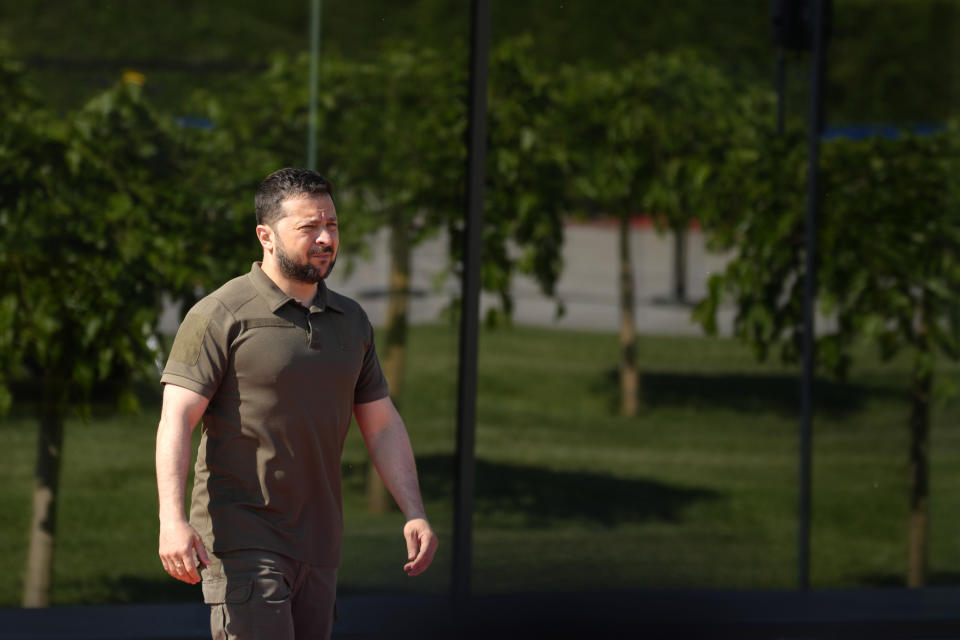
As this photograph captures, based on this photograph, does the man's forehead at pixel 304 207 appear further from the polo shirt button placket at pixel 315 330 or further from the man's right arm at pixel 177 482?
the man's right arm at pixel 177 482

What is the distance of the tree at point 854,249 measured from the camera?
19.3 ft

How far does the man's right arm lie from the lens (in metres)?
2.62

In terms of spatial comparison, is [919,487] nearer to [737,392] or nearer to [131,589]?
[737,392]

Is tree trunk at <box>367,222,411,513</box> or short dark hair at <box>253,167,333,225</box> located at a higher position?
short dark hair at <box>253,167,333,225</box>

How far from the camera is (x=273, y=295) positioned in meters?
2.83

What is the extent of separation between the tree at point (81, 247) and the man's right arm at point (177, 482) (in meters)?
2.62

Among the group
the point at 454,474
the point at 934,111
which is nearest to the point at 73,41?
the point at 454,474

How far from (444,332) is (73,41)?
1774 mm

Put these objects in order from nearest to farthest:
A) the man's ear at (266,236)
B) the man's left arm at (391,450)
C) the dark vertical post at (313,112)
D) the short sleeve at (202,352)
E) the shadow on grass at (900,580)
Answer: the short sleeve at (202,352)
the man's ear at (266,236)
the man's left arm at (391,450)
the dark vertical post at (313,112)
the shadow on grass at (900,580)

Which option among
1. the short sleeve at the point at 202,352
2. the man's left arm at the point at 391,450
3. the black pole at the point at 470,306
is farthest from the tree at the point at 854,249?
the short sleeve at the point at 202,352

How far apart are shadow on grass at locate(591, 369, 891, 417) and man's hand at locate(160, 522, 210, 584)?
328cm

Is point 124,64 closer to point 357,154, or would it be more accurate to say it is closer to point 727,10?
point 357,154

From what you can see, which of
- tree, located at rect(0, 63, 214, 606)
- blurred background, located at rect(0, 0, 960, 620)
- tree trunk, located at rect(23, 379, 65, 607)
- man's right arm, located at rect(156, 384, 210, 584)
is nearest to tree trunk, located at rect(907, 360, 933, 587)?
blurred background, located at rect(0, 0, 960, 620)

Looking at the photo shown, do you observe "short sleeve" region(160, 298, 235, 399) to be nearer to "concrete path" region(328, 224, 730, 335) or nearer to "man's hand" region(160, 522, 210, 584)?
"man's hand" region(160, 522, 210, 584)
